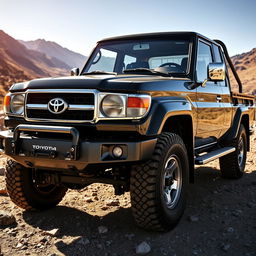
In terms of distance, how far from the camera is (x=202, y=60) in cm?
457

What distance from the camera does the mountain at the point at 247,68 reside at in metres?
55.4

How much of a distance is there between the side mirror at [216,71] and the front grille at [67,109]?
5.48ft

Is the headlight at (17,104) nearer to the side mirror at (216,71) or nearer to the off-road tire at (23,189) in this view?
the off-road tire at (23,189)

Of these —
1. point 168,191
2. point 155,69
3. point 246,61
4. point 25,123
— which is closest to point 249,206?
point 168,191

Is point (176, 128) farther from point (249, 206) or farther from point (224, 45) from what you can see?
point (224, 45)

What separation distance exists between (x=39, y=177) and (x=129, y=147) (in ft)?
4.47

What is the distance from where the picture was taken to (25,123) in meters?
3.35

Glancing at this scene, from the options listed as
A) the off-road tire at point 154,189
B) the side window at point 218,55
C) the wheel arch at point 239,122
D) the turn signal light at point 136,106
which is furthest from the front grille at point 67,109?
the wheel arch at point 239,122

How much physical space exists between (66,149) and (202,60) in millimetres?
2449

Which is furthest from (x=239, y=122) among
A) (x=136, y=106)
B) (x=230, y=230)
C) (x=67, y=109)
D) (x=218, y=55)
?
(x=67, y=109)

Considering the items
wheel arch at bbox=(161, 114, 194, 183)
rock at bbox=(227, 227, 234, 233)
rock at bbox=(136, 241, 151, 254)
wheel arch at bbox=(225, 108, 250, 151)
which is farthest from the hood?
wheel arch at bbox=(225, 108, 250, 151)

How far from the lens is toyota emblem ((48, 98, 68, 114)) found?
3.12 meters

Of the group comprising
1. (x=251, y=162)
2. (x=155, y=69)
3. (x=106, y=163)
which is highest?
(x=155, y=69)

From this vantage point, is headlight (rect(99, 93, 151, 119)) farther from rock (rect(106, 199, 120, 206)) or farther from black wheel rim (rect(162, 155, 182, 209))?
rock (rect(106, 199, 120, 206))
